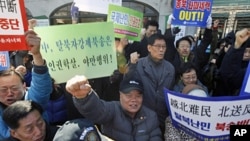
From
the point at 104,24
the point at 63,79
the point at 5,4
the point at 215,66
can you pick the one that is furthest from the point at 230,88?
the point at 5,4

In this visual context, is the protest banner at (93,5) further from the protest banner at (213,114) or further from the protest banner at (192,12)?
the protest banner at (213,114)

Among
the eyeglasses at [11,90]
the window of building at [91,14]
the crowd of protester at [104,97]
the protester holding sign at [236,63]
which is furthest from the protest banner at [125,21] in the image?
the window of building at [91,14]

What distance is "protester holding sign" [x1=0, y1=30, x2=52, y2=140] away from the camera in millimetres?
1744

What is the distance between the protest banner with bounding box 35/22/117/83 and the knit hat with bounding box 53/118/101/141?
87cm

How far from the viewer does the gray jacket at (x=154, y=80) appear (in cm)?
234

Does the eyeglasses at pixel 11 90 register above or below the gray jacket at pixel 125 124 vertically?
above

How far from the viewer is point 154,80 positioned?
94.2 inches

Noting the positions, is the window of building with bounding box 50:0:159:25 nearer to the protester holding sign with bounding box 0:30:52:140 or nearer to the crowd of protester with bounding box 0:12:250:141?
the crowd of protester with bounding box 0:12:250:141

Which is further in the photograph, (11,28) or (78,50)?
(78,50)

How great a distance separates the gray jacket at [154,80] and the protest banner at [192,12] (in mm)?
1401

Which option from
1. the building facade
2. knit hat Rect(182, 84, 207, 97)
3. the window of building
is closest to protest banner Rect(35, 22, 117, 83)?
knit hat Rect(182, 84, 207, 97)

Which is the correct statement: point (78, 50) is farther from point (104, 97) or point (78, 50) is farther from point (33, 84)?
point (104, 97)

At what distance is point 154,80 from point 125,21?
95 centimetres

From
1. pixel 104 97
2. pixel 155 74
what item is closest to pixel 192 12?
pixel 155 74
